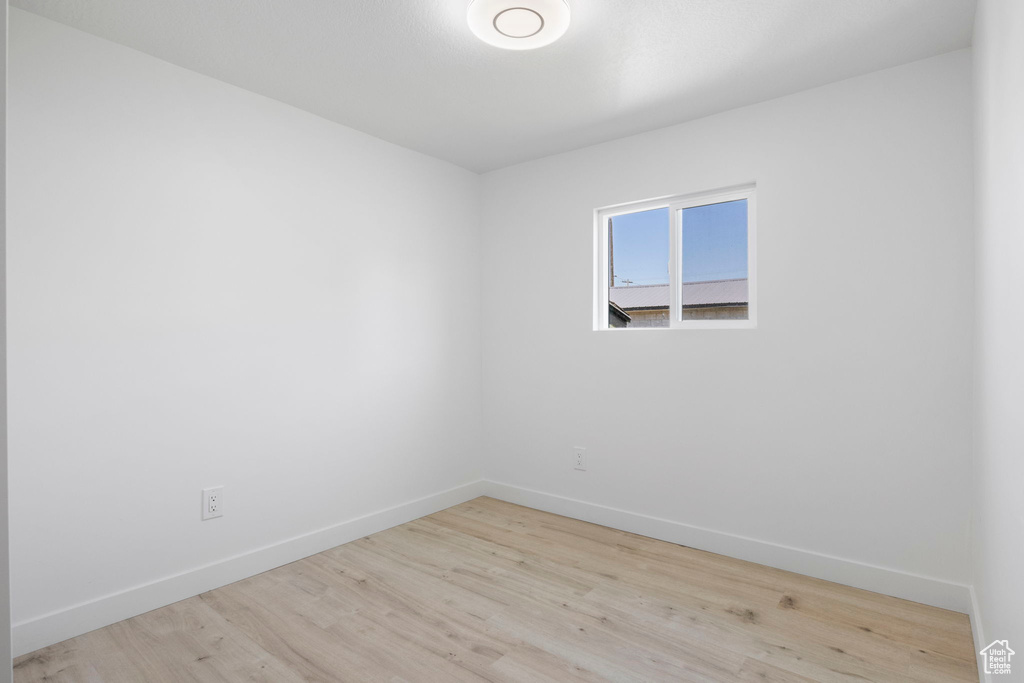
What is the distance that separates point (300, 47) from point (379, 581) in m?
2.47

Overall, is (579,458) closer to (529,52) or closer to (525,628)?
(525,628)

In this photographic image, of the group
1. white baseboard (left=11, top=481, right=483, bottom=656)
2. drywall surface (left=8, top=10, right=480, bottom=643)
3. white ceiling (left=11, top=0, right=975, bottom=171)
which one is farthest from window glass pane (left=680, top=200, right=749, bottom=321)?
white baseboard (left=11, top=481, right=483, bottom=656)

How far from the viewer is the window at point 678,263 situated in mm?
2986

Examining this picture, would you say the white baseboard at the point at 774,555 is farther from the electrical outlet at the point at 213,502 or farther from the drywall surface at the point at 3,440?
the drywall surface at the point at 3,440

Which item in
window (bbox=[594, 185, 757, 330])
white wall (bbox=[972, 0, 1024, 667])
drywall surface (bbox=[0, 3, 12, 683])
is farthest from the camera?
window (bbox=[594, 185, 757, 330])

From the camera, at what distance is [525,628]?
2.19m

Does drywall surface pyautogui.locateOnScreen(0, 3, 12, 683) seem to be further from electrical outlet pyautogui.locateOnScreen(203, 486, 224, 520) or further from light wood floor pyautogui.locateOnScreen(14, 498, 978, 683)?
electrical outlet pyautogui.locateOnScreen(203, 486, 224, 520)

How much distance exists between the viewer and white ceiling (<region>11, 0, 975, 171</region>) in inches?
80.1

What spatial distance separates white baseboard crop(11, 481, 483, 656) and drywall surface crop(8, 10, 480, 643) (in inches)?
1.9

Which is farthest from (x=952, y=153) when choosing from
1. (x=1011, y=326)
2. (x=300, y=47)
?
(x=300, y=47)

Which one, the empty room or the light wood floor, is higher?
the empty room

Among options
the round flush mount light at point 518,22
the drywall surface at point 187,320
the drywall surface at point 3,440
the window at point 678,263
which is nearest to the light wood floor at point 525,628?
the drywall surface at point 187,320

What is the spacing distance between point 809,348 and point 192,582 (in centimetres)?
315

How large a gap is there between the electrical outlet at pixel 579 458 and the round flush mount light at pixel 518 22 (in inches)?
93.4
